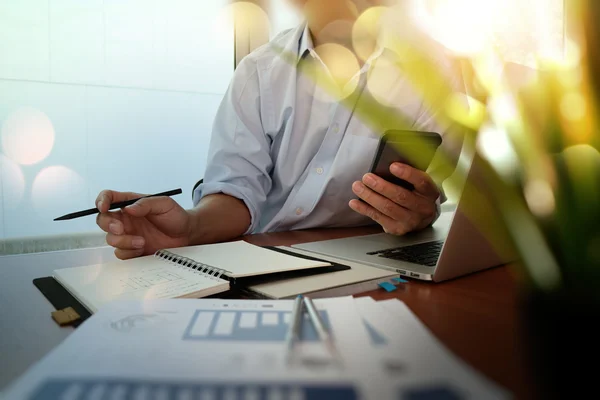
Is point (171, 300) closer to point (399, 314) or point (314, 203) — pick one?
point (399, 314)

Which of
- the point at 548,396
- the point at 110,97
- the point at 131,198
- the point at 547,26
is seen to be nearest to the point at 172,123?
the point at 110,97

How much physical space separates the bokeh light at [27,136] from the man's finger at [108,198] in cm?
82

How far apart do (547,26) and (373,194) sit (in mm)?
1257

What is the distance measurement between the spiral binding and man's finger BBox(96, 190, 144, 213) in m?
0.10

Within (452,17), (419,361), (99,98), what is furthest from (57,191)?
(452,17)

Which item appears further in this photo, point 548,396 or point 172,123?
point 172,123

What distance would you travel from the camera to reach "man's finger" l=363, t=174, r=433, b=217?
73cm

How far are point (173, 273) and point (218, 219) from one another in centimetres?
34

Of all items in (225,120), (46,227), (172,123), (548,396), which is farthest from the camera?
(172,123)

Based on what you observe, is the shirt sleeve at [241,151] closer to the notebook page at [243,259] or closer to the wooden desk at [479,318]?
the notebook page at [243,259]

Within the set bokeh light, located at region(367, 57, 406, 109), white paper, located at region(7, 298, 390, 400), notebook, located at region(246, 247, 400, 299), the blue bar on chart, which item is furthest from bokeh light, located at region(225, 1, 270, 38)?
the blue bar on chart

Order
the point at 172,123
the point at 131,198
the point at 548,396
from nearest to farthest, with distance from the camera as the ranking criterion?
the point at 548,396, the point at 131,198, the point at 172,123

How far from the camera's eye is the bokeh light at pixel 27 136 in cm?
126

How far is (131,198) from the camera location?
687 mm
